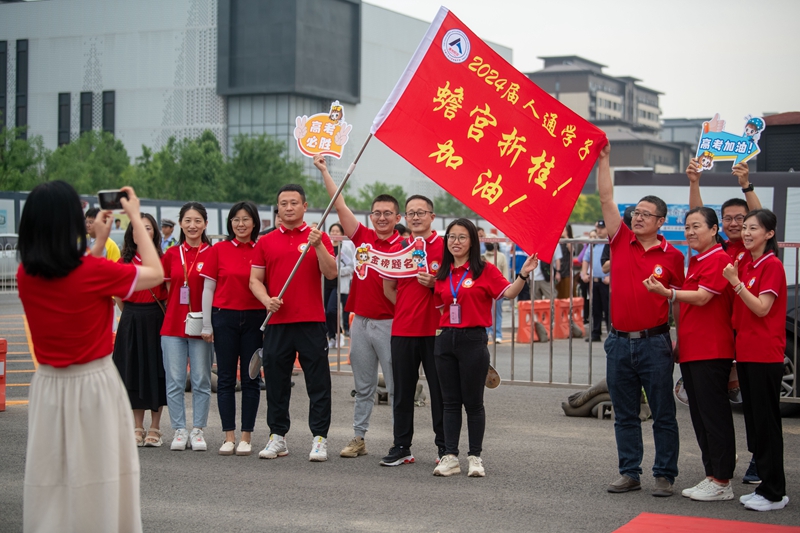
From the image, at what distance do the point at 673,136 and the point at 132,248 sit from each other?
14726cm

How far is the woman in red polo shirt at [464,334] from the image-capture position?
7.00 metres

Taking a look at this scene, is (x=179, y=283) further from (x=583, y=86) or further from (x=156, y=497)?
(x=583, y=86)

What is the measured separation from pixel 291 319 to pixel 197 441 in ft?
4.59

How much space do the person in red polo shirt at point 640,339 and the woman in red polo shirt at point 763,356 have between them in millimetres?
499

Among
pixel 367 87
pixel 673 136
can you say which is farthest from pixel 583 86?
pixel 367 87

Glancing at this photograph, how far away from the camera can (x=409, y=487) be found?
6773 mm

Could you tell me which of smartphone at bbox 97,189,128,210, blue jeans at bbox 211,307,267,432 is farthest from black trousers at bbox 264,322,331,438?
smartphone at bbox 97,189,128,210

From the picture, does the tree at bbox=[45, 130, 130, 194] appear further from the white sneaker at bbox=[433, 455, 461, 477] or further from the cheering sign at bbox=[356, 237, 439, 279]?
the white sneaker at bbox=[433, 455, 461, 477]

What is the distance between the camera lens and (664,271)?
6.57 m

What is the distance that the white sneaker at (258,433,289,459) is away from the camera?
7.67 meters

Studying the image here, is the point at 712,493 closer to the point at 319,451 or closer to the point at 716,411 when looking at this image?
the point at 716,411

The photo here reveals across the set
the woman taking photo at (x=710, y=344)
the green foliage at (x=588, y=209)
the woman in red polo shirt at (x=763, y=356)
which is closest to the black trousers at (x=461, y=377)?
the woman taking photo at (x=710, y=344)

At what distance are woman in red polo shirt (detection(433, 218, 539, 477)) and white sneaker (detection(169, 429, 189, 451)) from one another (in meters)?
2.31

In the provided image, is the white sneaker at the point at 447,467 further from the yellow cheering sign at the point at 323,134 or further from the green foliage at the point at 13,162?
the green foliage at the point at 13,162
